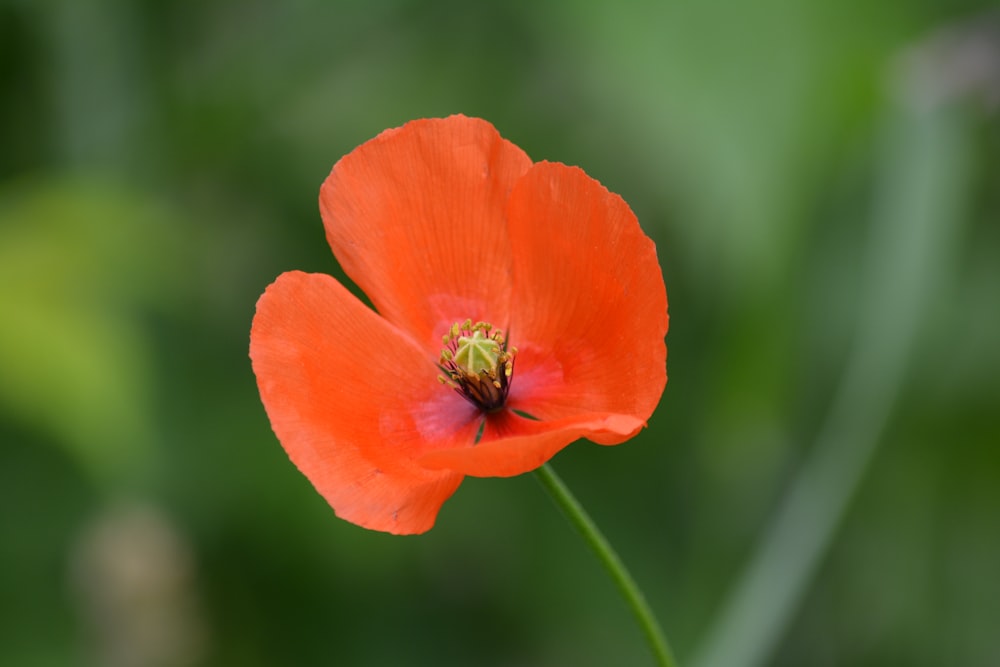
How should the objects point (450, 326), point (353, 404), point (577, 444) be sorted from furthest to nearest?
point (577, 444), point (450, 326), point (353, 404)

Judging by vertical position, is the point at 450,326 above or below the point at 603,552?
above

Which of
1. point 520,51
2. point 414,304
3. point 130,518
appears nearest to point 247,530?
point 130,518

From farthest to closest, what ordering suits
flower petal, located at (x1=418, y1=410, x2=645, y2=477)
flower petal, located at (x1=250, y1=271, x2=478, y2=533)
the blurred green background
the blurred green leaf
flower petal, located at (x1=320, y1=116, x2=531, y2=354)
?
the blurred green background < the blurred green leaf < flower petal, located at (x1=320, y1=116, x2=531, y2=354) < flower petal, located at (x1=250, y1=271, x2=478, y2=533) < flower petal, located at (x1=418, y1=410, x2=645, y2=477)

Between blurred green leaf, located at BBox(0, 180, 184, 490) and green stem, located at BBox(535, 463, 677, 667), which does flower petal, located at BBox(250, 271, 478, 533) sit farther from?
blurred green leaf, located at BBox(0, 180, 184, 490)

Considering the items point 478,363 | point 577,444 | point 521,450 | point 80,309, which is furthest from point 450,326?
point 577,444

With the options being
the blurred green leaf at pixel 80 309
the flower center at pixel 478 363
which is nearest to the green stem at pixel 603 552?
the flower center at pixel 478 363

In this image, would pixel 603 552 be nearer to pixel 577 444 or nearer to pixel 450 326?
pixel 450 326

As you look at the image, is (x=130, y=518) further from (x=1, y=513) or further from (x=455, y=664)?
(x=455, y=664)

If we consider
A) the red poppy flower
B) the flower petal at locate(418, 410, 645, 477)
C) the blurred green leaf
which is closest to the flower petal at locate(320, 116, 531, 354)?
the red poppy flower
